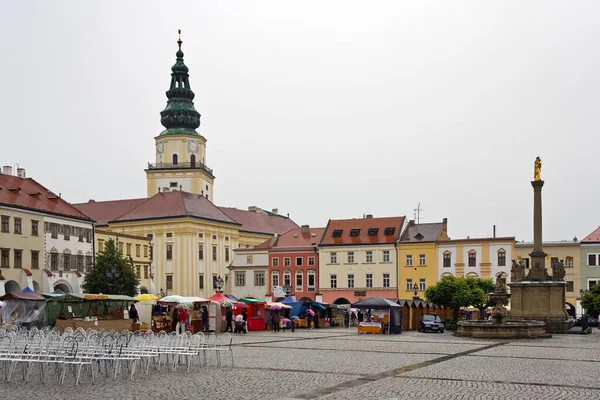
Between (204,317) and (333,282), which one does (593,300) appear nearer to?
(204,317)

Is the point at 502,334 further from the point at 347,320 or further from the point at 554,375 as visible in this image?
the point at 347,320

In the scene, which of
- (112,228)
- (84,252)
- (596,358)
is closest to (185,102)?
(112,228)

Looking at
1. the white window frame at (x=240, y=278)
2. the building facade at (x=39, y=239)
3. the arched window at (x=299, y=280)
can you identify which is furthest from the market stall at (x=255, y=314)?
the white window frame at (x=240, y=278)

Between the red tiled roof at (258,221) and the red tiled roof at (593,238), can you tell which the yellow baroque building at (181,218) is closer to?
the red tiled roof at (258,221)

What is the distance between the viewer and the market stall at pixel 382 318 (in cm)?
3806

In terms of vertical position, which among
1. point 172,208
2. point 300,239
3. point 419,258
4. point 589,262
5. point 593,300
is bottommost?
point 593,300

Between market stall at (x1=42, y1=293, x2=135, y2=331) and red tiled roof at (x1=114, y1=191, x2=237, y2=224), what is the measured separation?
140 ft

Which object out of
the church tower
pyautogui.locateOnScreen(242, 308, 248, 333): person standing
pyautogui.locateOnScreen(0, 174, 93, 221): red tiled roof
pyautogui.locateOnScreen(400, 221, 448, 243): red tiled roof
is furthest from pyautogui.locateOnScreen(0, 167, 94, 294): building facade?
the church tower

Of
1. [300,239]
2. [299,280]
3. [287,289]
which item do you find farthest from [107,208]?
[287,289]

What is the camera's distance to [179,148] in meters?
100

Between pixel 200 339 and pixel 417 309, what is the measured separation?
2849 cm

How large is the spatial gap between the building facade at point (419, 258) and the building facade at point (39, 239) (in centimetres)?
2867

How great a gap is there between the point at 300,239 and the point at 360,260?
325 inches

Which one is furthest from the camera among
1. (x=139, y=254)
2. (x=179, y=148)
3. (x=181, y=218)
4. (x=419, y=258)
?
(x=179, y=148)
